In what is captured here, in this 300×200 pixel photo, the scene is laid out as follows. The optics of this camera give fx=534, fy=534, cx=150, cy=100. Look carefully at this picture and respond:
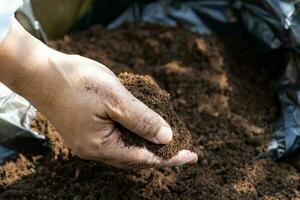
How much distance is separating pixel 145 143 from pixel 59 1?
36.4 inches

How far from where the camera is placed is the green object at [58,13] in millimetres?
1977

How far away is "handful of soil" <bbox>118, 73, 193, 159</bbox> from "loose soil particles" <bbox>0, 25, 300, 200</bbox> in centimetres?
18

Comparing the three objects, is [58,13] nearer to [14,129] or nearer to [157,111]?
[14,129]

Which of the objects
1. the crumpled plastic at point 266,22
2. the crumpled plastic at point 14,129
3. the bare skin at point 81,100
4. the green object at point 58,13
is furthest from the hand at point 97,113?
the green object at point 58,13

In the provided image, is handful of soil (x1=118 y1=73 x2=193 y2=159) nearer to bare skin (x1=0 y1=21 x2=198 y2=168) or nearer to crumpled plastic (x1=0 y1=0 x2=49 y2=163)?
bare skin (x1=0 y1=21 x2=198 y2=168)

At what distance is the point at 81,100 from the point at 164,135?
0.21m

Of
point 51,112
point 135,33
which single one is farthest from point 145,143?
point 135,33

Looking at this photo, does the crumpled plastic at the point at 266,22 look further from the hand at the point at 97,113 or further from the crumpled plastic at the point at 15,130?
Result: the crumpled plastic at the point at 15,130

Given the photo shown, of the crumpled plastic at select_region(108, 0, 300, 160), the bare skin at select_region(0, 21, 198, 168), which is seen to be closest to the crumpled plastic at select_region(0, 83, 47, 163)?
the bare skin at select_region(0, 21, 198, 168)

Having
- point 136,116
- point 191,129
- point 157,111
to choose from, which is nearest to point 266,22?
point 191,129

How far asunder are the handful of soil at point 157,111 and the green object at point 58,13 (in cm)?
77

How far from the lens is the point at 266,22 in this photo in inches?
71.4

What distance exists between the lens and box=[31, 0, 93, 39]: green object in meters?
1.98

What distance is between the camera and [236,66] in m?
1.93
